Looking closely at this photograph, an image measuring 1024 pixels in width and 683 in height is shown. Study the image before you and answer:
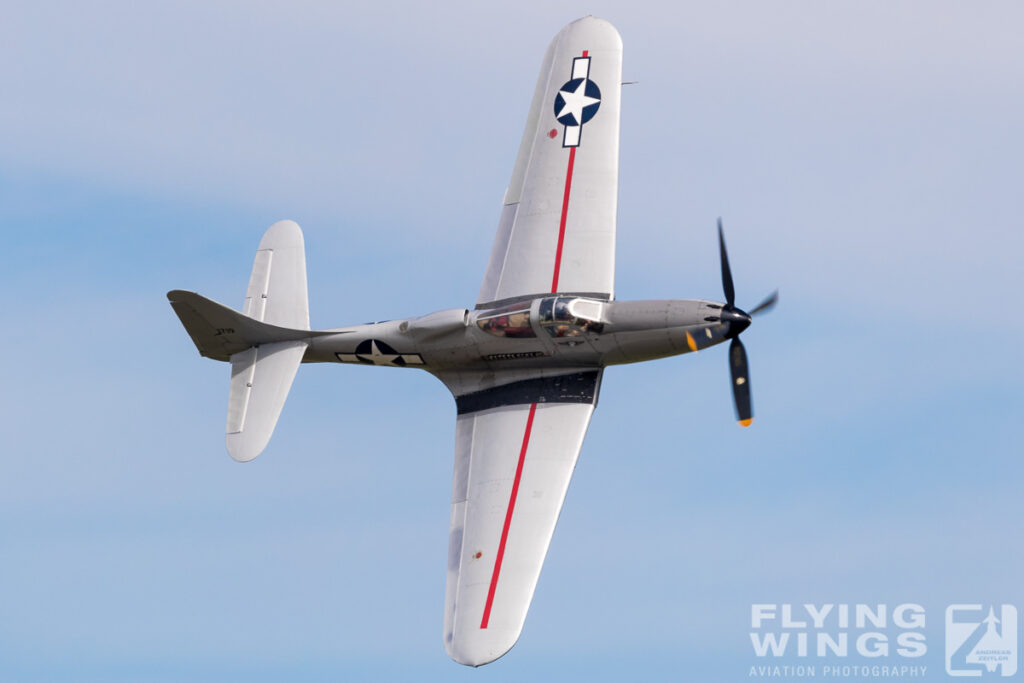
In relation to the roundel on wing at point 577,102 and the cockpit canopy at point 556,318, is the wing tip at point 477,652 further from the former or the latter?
the roundel on wing at point 577,102

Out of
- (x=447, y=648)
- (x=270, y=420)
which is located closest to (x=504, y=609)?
(x=447, y=648)

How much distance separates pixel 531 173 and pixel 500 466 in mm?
5587

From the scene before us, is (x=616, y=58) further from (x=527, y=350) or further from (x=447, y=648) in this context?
(x=447, y=648)

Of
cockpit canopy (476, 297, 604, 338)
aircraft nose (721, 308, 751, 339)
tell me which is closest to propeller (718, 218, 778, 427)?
aircraft nose (721, 308, 751, 339)

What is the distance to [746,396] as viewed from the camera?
2322cm

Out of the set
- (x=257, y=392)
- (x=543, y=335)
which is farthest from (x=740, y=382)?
(x=257, y=392)

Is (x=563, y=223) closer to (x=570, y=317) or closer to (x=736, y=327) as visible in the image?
(x=570, y=317)

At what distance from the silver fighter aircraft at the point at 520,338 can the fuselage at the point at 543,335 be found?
0.02 metres

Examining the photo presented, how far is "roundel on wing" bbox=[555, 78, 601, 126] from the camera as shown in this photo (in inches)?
1057

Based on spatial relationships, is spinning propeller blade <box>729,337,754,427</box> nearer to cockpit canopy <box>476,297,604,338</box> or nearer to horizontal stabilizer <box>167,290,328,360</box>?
cockpit canopy <box>476,297,604,338</box>

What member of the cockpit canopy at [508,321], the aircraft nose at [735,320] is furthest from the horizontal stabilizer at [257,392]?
the aircraft nose at [735,320]

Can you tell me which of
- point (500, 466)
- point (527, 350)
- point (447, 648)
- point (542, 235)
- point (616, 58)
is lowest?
point (447, 648)

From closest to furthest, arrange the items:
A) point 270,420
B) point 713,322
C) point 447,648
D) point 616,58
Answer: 1. point 447,648
2. point 713,322
3. point 270,420
4. point 616,58

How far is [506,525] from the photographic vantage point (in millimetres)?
23312
